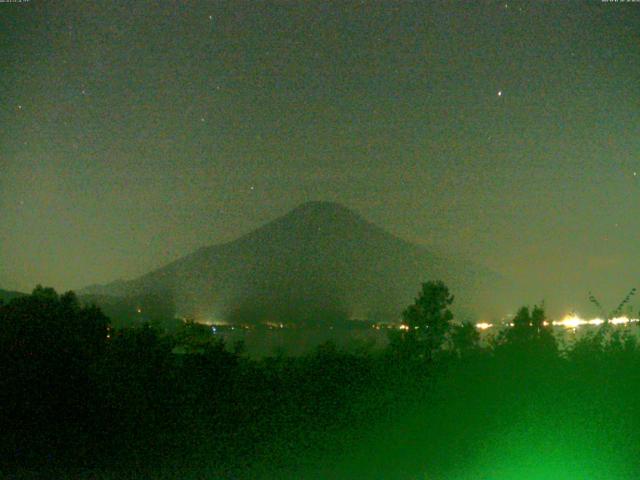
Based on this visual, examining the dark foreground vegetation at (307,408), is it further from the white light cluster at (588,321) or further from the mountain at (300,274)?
the mountain at (300,274)

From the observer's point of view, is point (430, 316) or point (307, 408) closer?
point (307, 408)

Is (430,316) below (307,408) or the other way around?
the other way around

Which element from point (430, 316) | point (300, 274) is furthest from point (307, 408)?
point (300, 274)

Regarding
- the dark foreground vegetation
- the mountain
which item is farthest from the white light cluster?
the mountain

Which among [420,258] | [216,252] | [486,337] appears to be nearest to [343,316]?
[420,258]

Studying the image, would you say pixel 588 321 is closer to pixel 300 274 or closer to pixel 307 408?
pixel 307 408

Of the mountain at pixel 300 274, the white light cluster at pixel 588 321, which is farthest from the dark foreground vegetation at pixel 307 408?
the mountain at pixel 300 274
